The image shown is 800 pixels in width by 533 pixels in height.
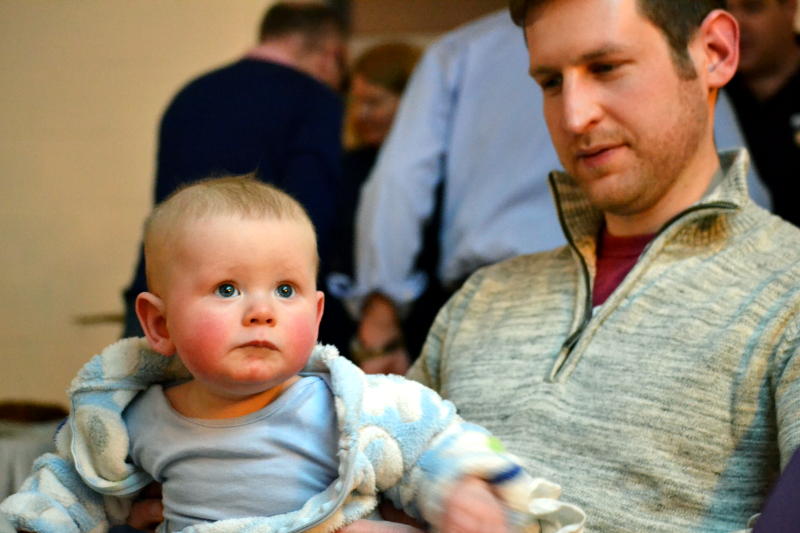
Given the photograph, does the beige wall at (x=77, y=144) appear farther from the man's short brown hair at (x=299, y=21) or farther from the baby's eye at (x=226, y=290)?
the baby's eye at (x=226, y=290)

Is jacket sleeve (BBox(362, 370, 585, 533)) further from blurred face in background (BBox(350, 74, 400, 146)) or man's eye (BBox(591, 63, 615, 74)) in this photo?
blurred face in background (BBox(350, 74, 400, 146))

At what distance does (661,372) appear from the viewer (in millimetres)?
1183

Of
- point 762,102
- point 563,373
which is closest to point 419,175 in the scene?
point 762,102

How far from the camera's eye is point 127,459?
1042 millimetres

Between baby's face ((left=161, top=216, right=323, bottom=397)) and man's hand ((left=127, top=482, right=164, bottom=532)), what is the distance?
192mm

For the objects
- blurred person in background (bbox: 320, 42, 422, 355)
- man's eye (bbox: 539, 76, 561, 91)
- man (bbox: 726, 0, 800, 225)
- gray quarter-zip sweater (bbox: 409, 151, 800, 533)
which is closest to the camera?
gray quarter-zip sweater (bbox: 409, 151, 800, 533)

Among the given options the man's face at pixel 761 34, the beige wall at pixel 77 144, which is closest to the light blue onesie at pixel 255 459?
the man's face at pixel 761 34

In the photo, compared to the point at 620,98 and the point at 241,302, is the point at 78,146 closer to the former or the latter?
the point at 620,98

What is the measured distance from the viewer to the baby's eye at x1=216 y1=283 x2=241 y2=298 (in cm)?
93

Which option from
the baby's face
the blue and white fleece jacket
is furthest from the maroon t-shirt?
the baby's face

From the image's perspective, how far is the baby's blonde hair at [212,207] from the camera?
948 millimetres

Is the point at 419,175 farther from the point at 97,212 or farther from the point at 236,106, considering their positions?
the point at 97,212

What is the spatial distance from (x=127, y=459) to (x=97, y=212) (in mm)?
2173

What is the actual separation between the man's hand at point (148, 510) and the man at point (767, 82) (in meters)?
1.55
